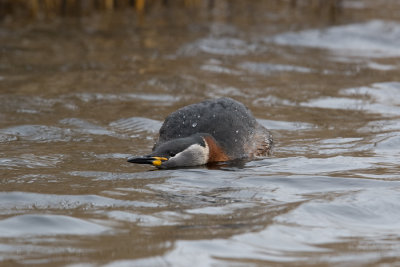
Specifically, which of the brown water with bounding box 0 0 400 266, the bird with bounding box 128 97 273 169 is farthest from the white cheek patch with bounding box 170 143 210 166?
the brown water with bounding box 0 0 400 266

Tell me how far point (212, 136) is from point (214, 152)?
19 cm

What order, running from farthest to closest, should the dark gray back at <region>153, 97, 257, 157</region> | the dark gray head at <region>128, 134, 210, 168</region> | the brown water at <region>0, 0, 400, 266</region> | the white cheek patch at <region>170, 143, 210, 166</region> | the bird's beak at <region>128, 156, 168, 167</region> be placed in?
1. the dark gray back at <region>153, 97, 257, 157</region>
2. the white cheek patch at <region>170, 143, 210, 166</region>
3. the dark gray head at <region>128, 134, 210, 168</region>
4. the bird's beak at <region>128, 156, 168, 167</region>
5. the brown water at <region>0, 0, 400, 266</region>

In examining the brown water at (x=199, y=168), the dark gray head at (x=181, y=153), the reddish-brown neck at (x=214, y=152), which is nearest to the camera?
the brown water at (x=199, y=168)

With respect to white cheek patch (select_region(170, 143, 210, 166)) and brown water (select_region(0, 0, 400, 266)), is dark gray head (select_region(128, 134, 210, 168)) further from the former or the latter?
brown water (select_region(0, 0, 400, 266))

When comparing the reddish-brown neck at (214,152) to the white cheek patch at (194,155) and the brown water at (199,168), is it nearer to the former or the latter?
the white cheek patch at (194,155)

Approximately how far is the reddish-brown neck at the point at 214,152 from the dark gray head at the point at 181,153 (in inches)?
1.7

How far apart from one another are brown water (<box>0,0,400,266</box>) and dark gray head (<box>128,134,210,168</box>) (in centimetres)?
18

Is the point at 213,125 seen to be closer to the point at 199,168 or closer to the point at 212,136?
the point at 212,136

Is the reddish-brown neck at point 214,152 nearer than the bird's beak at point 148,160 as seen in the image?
No

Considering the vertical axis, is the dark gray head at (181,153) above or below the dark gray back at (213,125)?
below

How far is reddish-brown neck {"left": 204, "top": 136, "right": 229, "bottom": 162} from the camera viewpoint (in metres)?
7.50

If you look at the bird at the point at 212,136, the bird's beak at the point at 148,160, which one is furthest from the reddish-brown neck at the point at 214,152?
the bird's beak at the point at 148,160

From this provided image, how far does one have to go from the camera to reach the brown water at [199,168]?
5.06 meters

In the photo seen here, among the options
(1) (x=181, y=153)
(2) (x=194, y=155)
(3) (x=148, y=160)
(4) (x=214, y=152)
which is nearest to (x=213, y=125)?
(4) (x=214, y=152)
